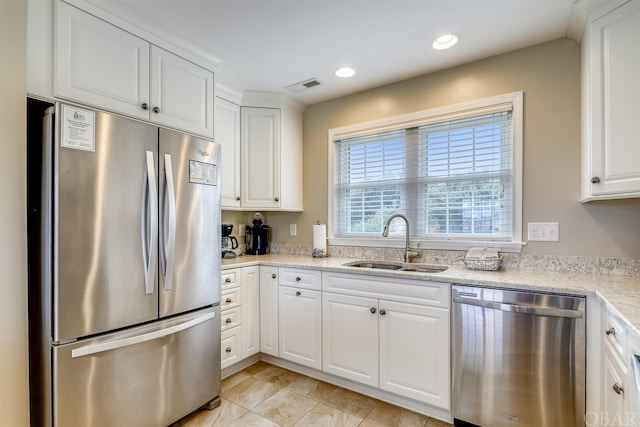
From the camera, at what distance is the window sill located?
2.16 metres

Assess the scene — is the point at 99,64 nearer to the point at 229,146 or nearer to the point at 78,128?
the point at 78,128

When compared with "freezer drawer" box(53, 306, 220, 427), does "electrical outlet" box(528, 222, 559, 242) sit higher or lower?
higher

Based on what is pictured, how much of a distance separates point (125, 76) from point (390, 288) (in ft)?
6.57

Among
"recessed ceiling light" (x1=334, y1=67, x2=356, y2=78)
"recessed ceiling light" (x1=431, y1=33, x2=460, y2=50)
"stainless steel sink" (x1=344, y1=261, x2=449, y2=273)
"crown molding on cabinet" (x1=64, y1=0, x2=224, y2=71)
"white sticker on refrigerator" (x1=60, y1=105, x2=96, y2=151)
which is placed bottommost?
"stainless steel sink" (x1=344, y1=261, x2=449, y2=273)

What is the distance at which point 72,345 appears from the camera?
144 centimetres

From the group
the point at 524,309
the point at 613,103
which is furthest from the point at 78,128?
the point at 613,103

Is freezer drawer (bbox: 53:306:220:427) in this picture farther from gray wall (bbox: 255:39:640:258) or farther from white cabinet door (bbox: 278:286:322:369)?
gray wall (bbox: 255:39:640:258)

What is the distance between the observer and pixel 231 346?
7.97ft

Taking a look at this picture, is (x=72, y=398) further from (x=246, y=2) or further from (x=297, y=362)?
(x=246, y=2)

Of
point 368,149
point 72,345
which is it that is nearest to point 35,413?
point 72,345

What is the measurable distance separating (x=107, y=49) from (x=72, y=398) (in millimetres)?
1726

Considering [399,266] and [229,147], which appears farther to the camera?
[229,147]

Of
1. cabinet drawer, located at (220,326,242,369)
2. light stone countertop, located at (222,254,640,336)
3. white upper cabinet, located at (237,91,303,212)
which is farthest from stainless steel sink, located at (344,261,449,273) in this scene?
cabinet drawer, located at (220,326,242,369)

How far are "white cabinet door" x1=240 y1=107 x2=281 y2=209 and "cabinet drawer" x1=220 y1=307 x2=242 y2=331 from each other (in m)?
A: 0.95
